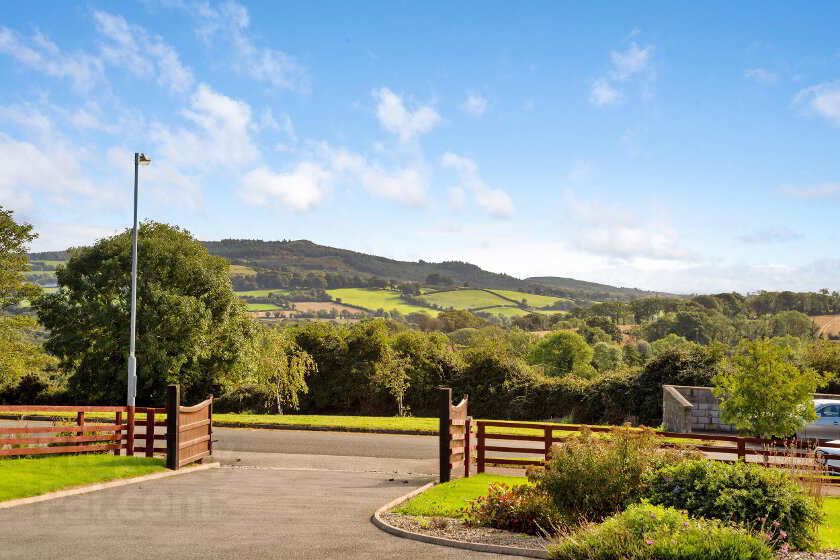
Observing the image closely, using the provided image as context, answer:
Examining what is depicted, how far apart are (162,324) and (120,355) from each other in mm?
3156

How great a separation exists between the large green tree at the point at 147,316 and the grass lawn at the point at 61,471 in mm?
18681

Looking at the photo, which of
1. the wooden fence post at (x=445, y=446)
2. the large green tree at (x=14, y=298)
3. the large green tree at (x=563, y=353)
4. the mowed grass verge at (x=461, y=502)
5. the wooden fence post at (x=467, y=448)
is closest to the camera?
the mowed grass verge at (x=461, y=502)

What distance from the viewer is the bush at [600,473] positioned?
1126cm

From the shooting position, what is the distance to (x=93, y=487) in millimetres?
14289

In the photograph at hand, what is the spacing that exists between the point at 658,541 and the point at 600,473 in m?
3.11

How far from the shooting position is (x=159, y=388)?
38.0m

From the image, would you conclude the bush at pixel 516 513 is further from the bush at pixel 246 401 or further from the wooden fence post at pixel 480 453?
the bush at pixel 246 401

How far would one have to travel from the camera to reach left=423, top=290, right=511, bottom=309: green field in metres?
157

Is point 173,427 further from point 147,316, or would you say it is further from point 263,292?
point 263,292

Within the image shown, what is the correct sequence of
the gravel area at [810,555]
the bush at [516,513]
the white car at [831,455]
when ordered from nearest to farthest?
the gravel area at [810,555], the bush at [516,513], the white car at [831,455]

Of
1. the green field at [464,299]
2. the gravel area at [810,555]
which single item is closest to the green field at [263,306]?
the green field at [464,299]

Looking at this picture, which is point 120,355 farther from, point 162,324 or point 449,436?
point 449,436

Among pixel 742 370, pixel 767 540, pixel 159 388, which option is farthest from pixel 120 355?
pixel 767 540

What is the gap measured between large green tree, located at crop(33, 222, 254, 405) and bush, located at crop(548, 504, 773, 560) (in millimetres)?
29067
